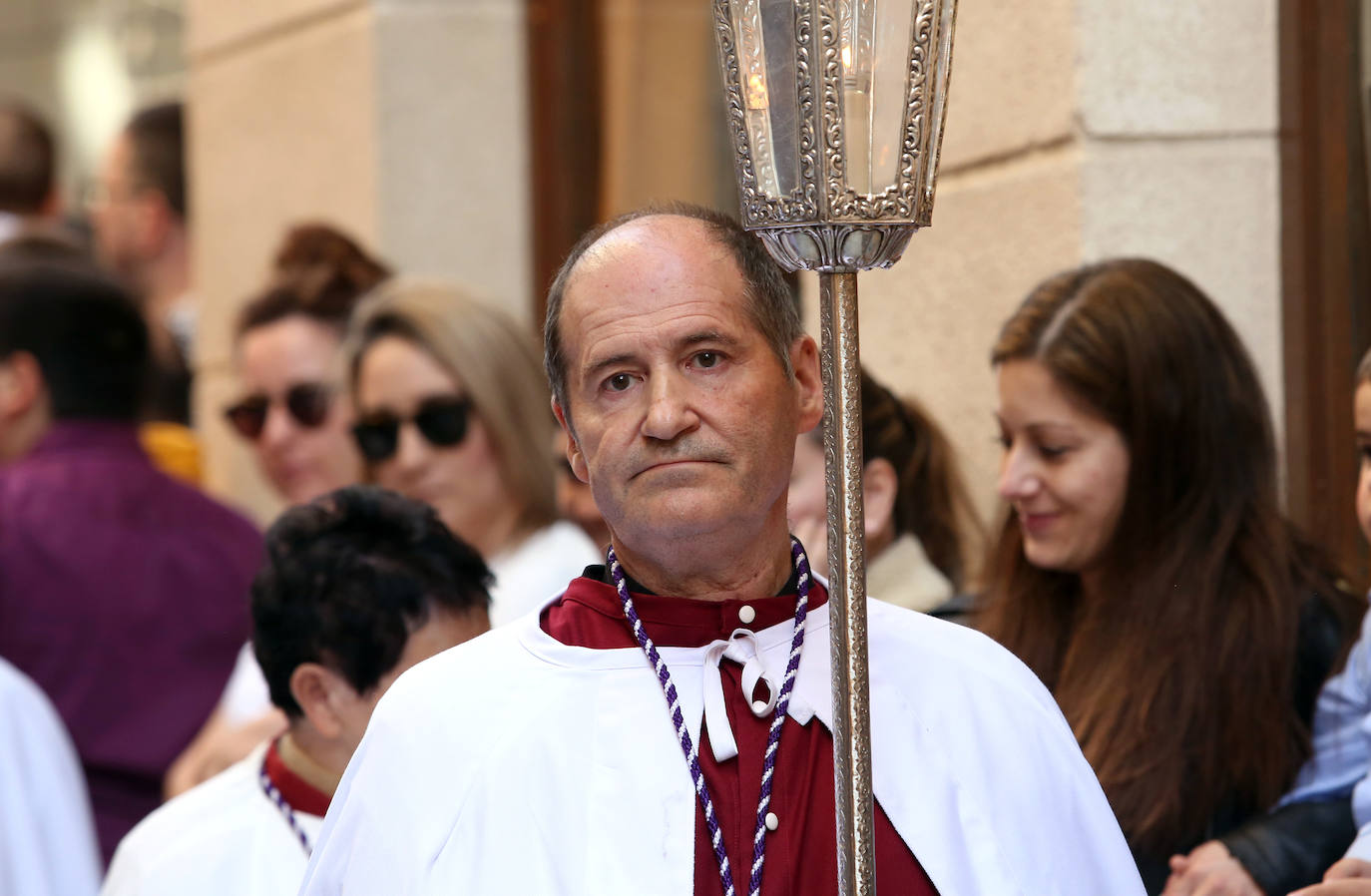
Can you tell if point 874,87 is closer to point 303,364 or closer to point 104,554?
point 104,554

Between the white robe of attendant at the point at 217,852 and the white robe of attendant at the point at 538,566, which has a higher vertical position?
the white robe of attendant at the point at 538,566

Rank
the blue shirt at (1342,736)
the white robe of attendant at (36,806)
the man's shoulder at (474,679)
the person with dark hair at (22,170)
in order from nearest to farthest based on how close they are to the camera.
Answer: the man's shoulder at (474,679) → the blue shirt at (1342,736) → the white robe of attendant at (36,806) → the person with dark hair at (22,170)

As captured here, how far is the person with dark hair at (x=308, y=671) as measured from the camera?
10.4 feet

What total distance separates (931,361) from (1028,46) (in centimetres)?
77

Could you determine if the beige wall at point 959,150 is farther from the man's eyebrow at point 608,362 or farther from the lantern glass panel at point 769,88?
the lantern glass panel at point 769,88

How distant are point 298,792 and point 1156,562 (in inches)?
60.1

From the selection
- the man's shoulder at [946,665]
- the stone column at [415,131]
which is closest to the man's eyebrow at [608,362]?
the man's shoulder at [946,665]

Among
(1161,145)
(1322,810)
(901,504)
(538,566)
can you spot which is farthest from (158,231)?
(1322,810)

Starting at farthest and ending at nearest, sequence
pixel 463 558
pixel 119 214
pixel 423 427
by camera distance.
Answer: pixel 119 214 < pixel 423 427 < pixel 463 558

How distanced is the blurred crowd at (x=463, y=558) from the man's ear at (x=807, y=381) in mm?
298

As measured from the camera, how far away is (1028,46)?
437cm

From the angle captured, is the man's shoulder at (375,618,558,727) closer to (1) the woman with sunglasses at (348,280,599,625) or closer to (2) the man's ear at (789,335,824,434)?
(2) the man's ear at (789,335,824,434)

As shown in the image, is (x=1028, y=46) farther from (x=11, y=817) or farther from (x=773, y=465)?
(x=11, y=817)

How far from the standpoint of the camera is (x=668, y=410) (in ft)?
7.77
